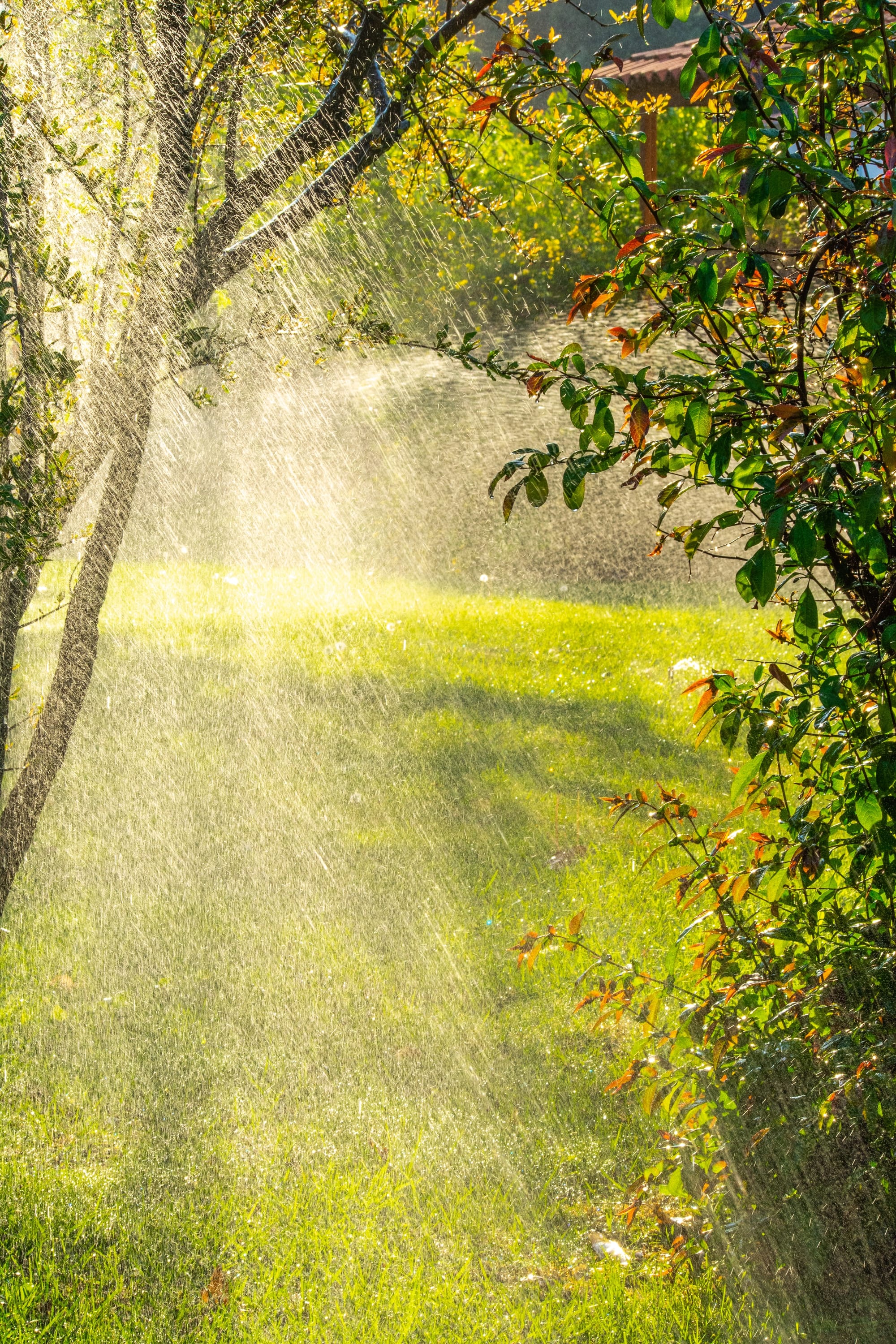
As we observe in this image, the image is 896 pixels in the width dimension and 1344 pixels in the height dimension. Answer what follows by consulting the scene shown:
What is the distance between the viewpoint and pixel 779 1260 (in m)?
2.10

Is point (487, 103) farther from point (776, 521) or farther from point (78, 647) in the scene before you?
point (78, 647)

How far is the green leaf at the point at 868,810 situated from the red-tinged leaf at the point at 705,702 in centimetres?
28

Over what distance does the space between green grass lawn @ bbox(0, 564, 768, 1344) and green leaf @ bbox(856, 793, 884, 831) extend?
1.18 metres

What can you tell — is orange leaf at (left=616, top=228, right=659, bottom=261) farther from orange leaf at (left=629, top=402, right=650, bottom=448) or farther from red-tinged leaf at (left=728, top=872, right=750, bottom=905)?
red-tinged leaf at (left=728, top=872, right=750, bottom=905)

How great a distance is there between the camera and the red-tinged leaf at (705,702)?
5.46 ft

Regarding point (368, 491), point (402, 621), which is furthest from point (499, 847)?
point (368, 491)

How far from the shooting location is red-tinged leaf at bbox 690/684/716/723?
5.46 ft

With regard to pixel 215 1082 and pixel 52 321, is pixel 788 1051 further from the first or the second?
pixel 52 321

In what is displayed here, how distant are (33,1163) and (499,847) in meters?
1.92

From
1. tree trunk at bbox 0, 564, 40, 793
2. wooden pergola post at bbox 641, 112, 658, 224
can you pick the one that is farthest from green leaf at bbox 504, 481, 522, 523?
wooden pergola post at bbox 641, 112, 658, 224

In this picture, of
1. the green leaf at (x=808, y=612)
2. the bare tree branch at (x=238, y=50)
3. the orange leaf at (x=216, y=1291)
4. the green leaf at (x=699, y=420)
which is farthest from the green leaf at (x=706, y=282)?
the orange leaf at (x=216, y=1291)

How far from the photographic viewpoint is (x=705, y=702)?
169 centimetres

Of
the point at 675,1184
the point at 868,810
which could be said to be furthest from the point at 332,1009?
the point at 868,810

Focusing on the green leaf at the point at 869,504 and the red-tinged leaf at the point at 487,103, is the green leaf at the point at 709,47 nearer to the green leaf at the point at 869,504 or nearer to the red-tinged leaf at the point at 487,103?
the red-tinged leaf at the point at 487,103
